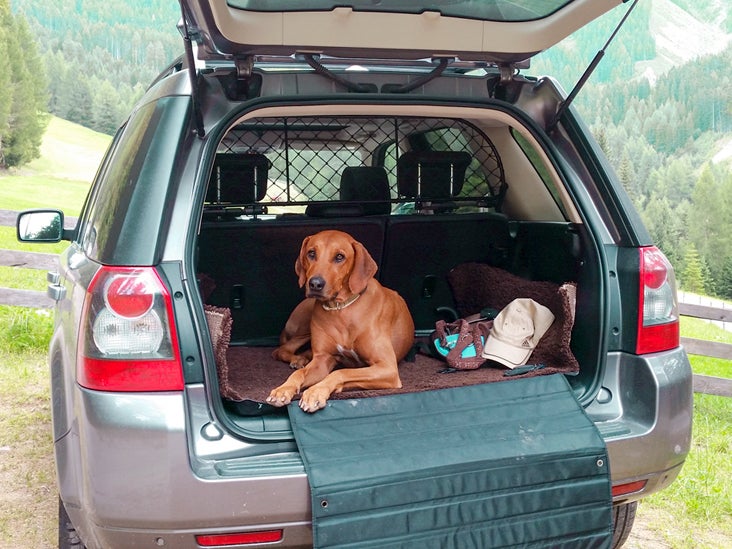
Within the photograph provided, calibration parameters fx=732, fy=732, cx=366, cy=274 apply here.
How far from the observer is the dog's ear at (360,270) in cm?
319

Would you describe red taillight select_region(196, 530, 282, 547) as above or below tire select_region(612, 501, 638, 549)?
above

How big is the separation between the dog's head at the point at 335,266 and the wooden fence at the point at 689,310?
3.52 m

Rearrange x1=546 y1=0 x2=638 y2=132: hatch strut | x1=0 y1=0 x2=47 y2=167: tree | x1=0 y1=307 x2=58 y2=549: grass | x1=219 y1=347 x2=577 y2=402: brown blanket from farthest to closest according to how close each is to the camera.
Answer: x1=0 y1=0 x2=47 y2=167: tree
x1=0 y1=307 x2=58 y2=549: grass
x1=219 y1=347 x2=577 y2=402: brown blanket
x1=546 y1=0 x2=638 y2=132: hatch strut

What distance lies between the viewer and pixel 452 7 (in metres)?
2.40

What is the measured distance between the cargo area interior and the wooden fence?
2530 mm

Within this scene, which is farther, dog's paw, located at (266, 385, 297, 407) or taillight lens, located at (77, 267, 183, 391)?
dog's paw, located at (266, 385, 297, 407)

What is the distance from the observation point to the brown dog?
3.08m

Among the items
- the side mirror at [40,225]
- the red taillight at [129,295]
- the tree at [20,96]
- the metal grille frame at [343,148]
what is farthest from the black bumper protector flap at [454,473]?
the tree at [20,96]

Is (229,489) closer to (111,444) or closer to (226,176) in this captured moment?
(111,444)

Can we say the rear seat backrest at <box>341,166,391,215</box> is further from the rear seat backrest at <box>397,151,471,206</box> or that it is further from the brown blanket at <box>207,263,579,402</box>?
the brown blanket at <box>207,263,579,402</box>

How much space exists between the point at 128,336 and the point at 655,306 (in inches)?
69.6

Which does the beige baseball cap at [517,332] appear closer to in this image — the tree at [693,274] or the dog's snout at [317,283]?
the dog's snout at [317,283]

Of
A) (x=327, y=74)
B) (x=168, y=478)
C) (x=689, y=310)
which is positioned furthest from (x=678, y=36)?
(x=168, y=478)

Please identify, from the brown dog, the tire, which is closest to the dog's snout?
the brown dog
